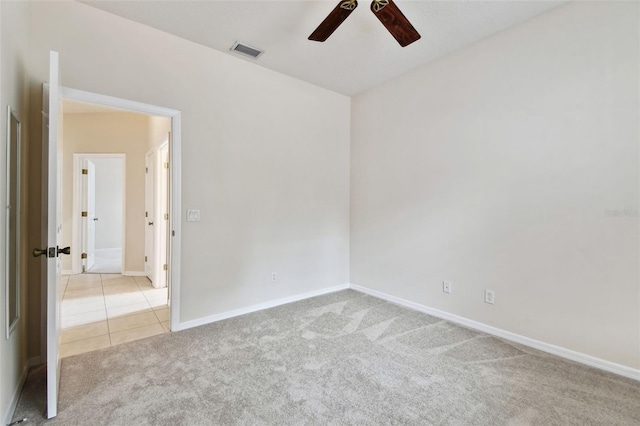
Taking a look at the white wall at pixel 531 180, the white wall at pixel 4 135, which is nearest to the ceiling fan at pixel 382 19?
the white wall at pixel 531 180

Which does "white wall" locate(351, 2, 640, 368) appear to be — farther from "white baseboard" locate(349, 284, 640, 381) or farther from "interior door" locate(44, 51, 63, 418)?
"interior door" locate(44, 51, 63, 418)

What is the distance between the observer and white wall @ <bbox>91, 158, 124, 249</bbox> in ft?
25.3

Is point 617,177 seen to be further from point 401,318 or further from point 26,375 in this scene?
point 26,375

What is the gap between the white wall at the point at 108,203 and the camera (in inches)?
304

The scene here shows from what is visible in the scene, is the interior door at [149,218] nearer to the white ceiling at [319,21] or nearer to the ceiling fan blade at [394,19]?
the white ceiling at [319,21]

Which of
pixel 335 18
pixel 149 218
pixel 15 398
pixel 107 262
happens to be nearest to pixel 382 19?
pixel 335 18

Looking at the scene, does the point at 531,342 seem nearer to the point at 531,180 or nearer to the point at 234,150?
the point at 531,180

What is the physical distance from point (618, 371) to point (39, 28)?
500 cm

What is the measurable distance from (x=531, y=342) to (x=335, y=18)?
306 centimetres

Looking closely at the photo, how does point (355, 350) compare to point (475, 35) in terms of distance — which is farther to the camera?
point (475, 35)

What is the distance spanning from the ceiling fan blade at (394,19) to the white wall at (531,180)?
1.15 meters

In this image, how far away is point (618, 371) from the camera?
216cm

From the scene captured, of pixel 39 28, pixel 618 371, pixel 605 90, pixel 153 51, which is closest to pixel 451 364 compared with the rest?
pixel 618 371

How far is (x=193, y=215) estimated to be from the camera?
2969mm
